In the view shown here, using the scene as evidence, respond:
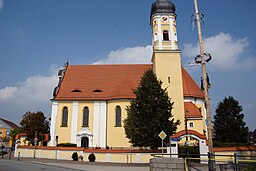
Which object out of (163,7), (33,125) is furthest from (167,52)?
(33,125)

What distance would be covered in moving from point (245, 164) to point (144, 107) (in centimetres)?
1304

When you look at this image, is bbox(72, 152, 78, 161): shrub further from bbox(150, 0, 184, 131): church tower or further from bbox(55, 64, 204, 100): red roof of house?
bbox(150, 0, 184, 131): church tower

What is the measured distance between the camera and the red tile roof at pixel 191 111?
2886 cm

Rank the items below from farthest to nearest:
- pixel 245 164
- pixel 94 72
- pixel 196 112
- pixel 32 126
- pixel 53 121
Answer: pixel 94 72, pixel 32 126, pixel 53 121, pixel 196 112, pixel 245 164

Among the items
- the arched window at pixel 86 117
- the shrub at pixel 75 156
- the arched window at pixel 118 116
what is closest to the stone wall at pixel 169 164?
the shrub at pixel 75 156

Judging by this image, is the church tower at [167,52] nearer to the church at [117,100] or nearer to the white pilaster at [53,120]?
the church at [117,100]

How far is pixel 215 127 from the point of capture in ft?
118

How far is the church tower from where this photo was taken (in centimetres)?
2930

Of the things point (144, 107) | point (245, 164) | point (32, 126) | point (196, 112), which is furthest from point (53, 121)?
point (245, 164)

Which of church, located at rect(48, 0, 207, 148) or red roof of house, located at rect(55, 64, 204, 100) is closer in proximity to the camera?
church, located at rect(48, 0, 207, 148)

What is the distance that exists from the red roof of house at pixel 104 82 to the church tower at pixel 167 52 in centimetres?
323

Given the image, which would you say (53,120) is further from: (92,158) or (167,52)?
(167,52)

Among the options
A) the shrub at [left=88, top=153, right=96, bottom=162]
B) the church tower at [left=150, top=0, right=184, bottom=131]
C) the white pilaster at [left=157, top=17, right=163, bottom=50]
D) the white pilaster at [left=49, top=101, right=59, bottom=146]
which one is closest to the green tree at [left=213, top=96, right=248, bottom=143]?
the church tower at [left=150, top=0, right=184, bottom=131]

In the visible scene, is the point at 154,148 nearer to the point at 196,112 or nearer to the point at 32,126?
the point at 196,112
